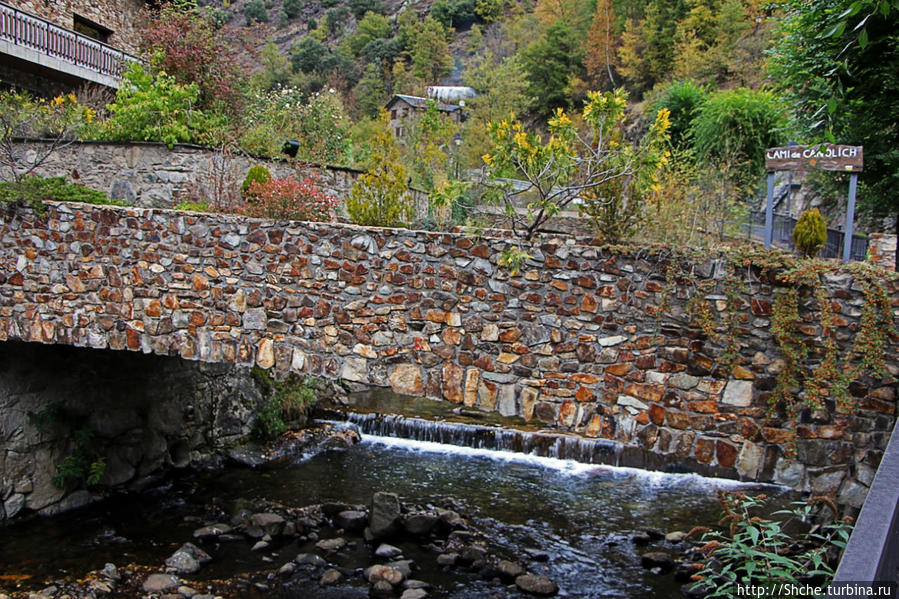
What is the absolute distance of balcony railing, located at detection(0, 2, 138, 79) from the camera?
47.1 ft

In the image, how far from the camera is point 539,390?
19.8 feet

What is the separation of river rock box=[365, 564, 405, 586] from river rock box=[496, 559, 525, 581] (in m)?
1.21

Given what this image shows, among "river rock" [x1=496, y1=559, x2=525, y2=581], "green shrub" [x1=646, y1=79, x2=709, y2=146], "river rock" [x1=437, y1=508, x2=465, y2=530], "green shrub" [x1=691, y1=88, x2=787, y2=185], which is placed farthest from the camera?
"green shrub" [x1=646, y1=79, x2=709, y2=146]

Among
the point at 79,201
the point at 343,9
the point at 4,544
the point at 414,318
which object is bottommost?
the point at 4,544

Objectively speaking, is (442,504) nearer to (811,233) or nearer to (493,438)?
(493,438)

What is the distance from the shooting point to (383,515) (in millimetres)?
8773

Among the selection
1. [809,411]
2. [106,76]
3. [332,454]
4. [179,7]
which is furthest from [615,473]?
[106,76]

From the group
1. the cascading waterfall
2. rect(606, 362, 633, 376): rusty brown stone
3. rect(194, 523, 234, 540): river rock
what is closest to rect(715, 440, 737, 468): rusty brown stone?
rect(606, 362, 633, 376): rusty brown stone

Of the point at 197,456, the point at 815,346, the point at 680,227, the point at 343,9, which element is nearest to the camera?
the point at 815,346

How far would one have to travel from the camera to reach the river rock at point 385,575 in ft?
24.8

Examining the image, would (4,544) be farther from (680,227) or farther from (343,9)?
(343,9)

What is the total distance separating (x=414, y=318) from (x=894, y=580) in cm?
469

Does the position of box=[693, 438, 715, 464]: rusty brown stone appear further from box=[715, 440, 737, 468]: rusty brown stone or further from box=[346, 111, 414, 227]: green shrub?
box=[346, 111, 414, 227]: green shrub

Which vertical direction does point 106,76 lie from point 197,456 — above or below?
above
